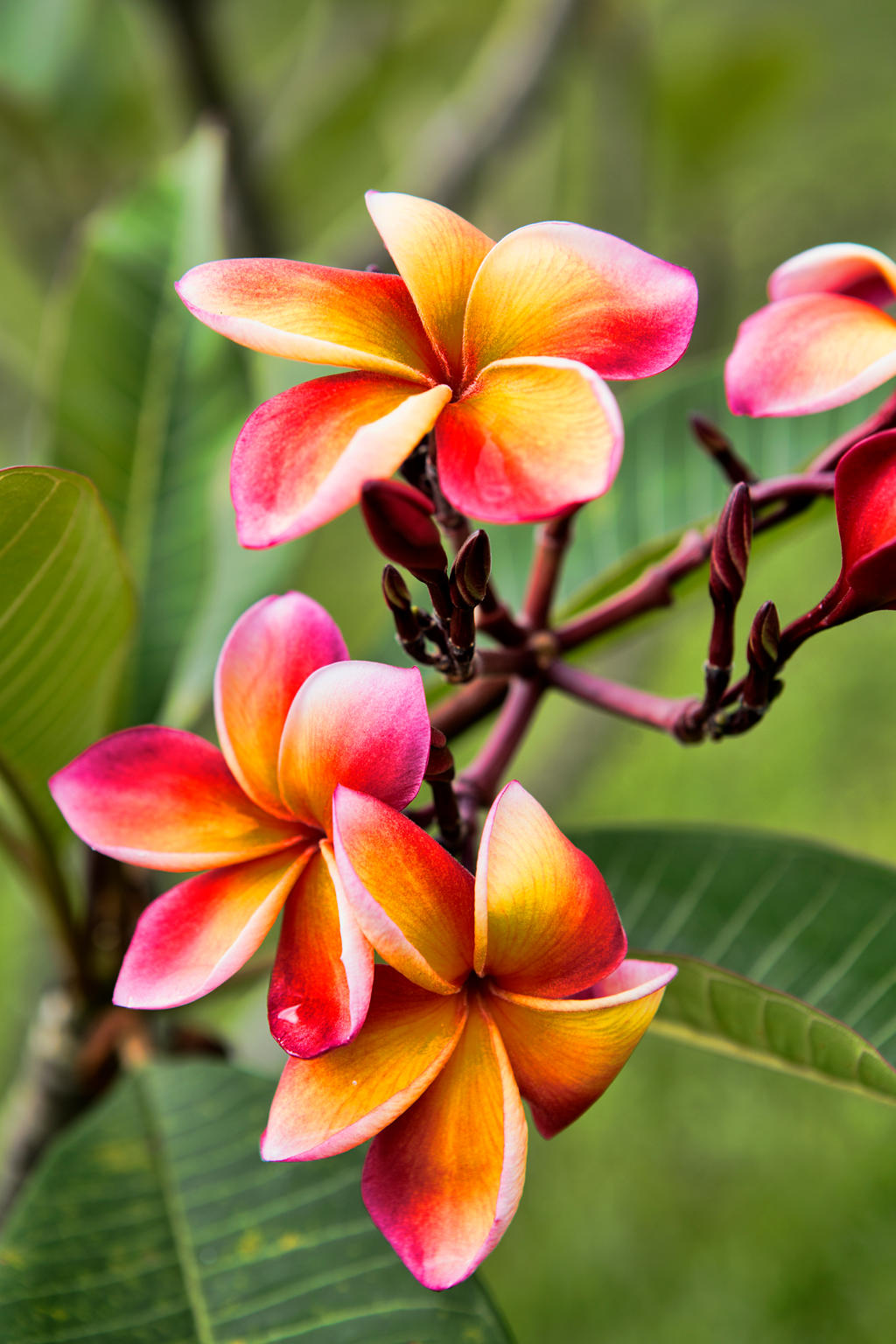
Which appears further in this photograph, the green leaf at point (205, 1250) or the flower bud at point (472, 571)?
the green leaf at point (205, 1250)

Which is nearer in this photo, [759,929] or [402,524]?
[402,524]

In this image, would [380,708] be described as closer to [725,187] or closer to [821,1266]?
[821,1266]

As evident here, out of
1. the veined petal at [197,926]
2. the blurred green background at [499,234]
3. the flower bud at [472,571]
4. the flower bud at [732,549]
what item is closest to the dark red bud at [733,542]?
the flower bud at [732,549]

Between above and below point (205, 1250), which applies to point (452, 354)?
above

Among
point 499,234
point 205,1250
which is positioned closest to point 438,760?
point 205,1250

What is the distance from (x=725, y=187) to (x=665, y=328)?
225 centimetres

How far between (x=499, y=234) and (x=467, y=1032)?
6.85ft

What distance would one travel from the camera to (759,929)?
2.38 ft

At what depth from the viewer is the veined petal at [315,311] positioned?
0.41m

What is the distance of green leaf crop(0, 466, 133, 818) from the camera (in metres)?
0.54

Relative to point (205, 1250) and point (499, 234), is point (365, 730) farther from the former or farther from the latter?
point (499, 234)

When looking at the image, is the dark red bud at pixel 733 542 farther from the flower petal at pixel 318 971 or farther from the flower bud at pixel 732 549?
the flower petal at pixel 318 971

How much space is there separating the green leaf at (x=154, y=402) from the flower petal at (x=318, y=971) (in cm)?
56

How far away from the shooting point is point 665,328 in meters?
0.43
